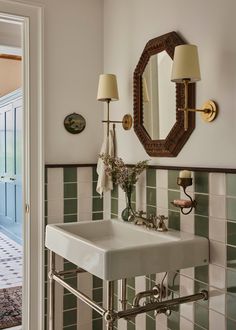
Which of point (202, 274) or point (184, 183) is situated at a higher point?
point (184, 183)

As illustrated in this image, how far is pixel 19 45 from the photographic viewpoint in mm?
3000

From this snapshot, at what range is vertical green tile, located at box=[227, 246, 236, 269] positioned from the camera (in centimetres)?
170

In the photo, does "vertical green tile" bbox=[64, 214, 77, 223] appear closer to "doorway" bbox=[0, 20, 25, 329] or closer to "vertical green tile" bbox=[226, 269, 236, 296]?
"vertical green tile" bbox=[226, 269, 236, 296]

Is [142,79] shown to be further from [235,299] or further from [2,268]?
[2,268]

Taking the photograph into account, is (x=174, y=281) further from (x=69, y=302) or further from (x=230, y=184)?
(x=69, y=302)

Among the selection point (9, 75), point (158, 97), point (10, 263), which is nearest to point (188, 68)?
point (158, 97)

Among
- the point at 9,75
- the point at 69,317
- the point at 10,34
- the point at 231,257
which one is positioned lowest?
the point at 69,317

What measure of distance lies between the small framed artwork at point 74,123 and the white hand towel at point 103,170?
7.8 inches

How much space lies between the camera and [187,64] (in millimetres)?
1745

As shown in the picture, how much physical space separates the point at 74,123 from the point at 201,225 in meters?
1.16

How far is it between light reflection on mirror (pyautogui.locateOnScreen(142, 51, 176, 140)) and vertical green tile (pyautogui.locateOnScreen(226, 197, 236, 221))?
0.55m

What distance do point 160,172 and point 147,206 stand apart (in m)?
0.24

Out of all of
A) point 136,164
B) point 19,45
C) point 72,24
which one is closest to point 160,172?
point 136,164

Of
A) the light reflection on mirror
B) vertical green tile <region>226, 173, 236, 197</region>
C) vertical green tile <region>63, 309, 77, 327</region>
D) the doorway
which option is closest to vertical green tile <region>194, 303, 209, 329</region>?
vertical green tile <region>226, 173, 236, 197</region>
